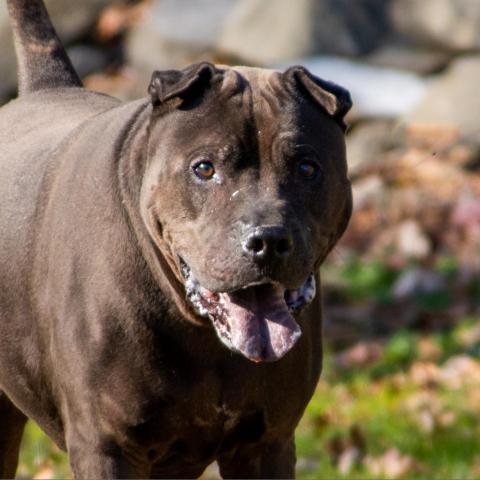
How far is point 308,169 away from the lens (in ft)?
14.4

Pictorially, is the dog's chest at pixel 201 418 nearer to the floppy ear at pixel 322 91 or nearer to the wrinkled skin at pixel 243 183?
the wrinkled skin at pixel 243 183

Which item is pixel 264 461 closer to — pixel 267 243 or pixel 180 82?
pixel 267 243

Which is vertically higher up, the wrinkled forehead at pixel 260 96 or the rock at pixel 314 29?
the wrinkled forehead at pixel 260 96

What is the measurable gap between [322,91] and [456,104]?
25.6 feet

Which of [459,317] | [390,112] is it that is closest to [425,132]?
[390,112]

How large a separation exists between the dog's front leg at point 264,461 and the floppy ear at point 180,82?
1.19 m

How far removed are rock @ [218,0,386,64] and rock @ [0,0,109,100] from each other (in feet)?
5.82

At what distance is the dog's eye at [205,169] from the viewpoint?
4352 millimetres

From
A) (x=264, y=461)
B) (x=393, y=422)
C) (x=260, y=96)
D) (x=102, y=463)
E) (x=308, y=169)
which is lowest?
(x=393, y=422)

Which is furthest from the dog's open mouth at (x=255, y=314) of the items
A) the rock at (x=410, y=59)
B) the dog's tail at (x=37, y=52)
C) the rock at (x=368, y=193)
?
the rock at (x=410, y=59)

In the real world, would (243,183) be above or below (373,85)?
above

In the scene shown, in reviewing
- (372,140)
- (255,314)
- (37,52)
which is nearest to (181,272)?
(255,314)

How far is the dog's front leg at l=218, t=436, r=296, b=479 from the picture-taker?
4.95 metres

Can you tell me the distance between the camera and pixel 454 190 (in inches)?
456
